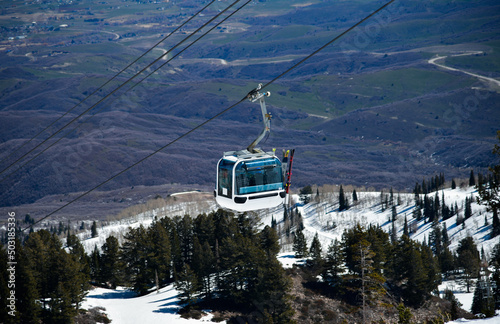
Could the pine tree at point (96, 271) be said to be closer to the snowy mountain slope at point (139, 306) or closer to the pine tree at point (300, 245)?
the snowy mountain slope at point (139, 306)

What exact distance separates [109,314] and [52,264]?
438 inches

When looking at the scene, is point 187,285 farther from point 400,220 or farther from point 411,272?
point 400,220

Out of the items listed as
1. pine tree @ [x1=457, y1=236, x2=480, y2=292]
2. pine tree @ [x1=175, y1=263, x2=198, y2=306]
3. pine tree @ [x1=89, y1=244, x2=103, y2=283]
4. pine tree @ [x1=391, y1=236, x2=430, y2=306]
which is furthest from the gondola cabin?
pine tree @ [x1=457, y1=236, x2=480, y2=292]

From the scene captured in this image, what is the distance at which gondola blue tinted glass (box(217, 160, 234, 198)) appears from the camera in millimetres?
33500

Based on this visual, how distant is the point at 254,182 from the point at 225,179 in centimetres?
195

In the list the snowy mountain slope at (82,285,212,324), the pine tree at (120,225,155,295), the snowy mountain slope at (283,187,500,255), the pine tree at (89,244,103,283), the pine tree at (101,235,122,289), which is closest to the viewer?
the snowy mountain slope at (82,285,212,324)

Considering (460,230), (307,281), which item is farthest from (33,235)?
(460,230)

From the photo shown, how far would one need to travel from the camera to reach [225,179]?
112 ft

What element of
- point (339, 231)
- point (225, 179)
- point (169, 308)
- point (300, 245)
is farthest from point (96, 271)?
point (339, 231)

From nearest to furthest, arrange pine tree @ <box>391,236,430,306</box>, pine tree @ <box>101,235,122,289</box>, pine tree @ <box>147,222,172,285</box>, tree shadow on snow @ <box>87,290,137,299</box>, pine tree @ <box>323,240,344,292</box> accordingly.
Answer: pine tree @ <box>323,240,344,292</box>
pine tree @ <box>391,236,430,306</box>
tree shadow on snow @ <box>87,290,137,299</box>
pine tree @ <box>147,222,172,285</box>
pine tree @ <box>101,235,122,289</box>

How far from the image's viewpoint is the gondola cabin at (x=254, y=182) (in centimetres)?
3312

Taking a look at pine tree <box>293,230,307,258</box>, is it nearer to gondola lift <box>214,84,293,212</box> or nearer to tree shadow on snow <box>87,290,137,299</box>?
tree shadow on snow <box>87,290,137,299</box>

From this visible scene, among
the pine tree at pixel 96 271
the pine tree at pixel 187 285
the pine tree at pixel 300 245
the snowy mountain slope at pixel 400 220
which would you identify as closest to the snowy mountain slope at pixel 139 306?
the pine tree at pixel 187 285

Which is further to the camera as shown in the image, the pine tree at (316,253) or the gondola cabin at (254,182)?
the pine tree at (316,253)
